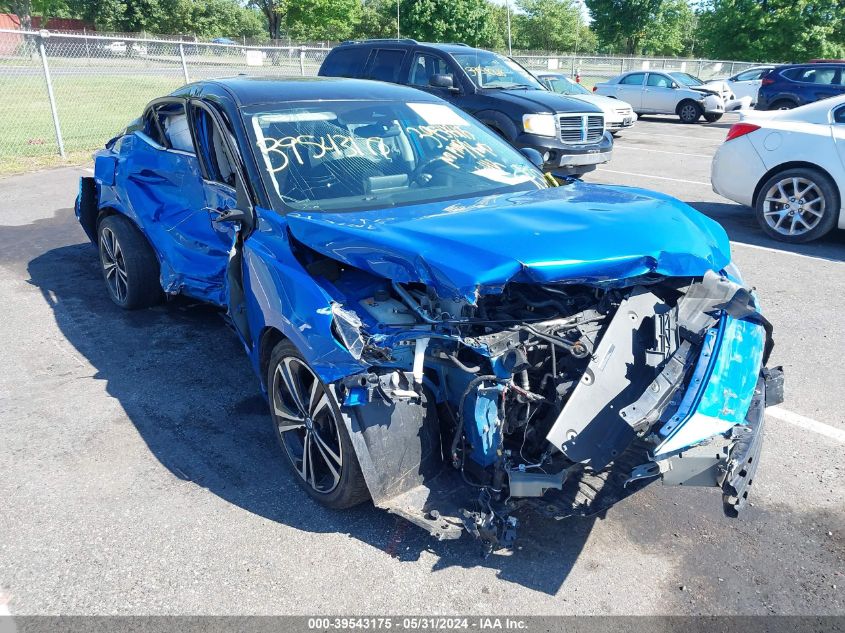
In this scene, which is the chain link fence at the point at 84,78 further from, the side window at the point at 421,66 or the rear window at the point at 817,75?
the rear window at the point at 817,75

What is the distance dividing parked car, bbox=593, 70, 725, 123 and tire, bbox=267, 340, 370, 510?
64.5 feet

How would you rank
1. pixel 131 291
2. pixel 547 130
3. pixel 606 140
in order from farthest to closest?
pixel 606 140 < pixel 547 130 < pixel 131 291

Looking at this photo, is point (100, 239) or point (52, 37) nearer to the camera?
point (100, 239)

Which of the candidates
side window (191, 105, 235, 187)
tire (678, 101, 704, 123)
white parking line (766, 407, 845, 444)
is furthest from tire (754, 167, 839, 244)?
tire (678, 101, 704, 123)

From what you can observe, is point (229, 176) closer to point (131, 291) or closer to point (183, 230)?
point (183, 230)

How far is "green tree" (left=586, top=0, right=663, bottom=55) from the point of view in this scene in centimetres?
4365

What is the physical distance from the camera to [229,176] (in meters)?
3.92

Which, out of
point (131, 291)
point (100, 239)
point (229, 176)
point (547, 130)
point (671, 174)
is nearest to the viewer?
point (229, 176)

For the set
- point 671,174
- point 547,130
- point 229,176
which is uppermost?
Result: point 229,176

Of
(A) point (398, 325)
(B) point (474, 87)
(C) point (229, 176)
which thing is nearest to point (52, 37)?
(B) point (474, 87)

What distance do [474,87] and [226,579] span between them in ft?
30.1

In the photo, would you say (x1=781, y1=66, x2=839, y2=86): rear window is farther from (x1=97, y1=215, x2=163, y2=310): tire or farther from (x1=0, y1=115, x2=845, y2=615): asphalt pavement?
(x1=97, y1=215, x2=163, y2=310): tire

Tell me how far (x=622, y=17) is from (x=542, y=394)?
48.0 m

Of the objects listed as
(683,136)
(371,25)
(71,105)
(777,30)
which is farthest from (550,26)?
(71,105)
